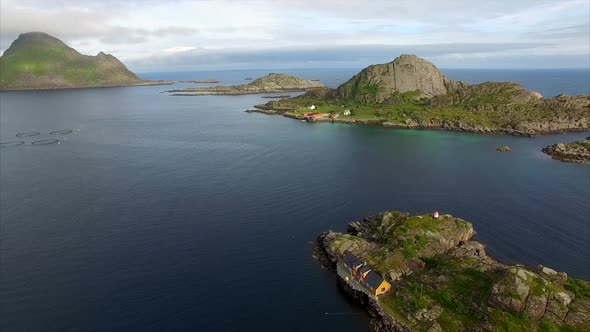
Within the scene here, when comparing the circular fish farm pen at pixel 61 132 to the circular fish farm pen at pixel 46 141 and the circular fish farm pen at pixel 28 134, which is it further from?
the circular fish farm pen at pixel 46 141

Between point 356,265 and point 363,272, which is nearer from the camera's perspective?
point 363,272

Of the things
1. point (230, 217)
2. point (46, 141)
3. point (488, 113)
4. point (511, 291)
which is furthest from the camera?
point (488, 113)

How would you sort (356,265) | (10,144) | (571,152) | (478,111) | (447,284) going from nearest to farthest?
(447,284), (356,265), (571,152), (10,144), (478,111)

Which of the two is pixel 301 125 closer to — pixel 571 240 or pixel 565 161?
pixel 565 161

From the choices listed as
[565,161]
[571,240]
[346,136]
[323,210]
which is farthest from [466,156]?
[323,210]

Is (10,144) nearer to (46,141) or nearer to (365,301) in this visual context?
(46,141)

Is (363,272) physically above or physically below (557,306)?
below

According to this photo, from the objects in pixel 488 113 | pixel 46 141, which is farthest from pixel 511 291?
pixel 46 141
